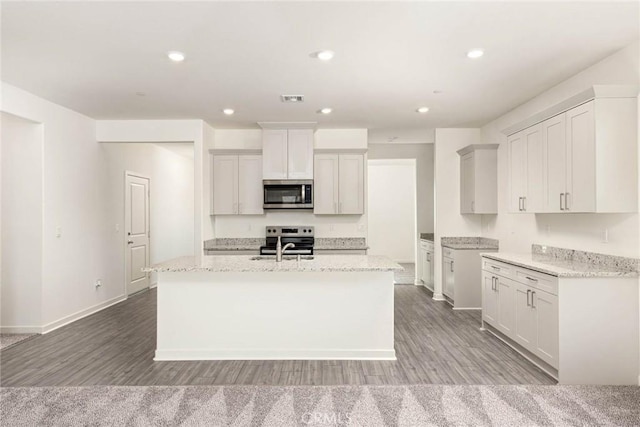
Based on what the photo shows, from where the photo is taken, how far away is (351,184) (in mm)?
5953

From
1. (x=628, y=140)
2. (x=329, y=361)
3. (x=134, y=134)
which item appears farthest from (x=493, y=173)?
(x=134, y=134)

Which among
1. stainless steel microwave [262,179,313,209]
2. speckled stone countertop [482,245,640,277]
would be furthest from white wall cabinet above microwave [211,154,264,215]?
speckled stone countertop [482,245,640,277]

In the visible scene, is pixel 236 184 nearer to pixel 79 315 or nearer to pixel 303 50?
pixel 79 315

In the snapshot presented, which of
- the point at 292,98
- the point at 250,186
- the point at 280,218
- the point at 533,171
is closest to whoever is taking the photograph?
the point at 533,171

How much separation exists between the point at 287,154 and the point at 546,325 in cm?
393

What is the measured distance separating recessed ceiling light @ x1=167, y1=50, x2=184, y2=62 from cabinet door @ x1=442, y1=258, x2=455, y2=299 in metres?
4.38

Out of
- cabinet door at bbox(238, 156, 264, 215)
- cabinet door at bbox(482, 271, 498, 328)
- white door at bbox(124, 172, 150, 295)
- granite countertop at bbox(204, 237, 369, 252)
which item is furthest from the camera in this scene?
white door at bbox(124, 172, 150, 295)

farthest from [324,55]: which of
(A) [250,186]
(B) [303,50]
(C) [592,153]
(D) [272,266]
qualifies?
(A) [250,186]

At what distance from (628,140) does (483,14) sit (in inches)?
64.6

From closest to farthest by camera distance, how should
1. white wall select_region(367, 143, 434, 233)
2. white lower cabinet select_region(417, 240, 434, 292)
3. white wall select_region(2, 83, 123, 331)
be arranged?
white wall select_region(2, 83, 123, 331), white lower cabinet select_region(417, 240, 434, 292), white wall select_region(367, 143, 434, 233)

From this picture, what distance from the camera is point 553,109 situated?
3.58 meters

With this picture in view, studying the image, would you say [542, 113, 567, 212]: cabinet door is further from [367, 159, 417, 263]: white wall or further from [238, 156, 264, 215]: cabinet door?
[367, 159, 417, 263]: white wall

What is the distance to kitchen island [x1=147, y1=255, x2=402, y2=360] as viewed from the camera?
11.7 feet

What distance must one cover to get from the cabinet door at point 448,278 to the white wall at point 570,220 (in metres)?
0.74
